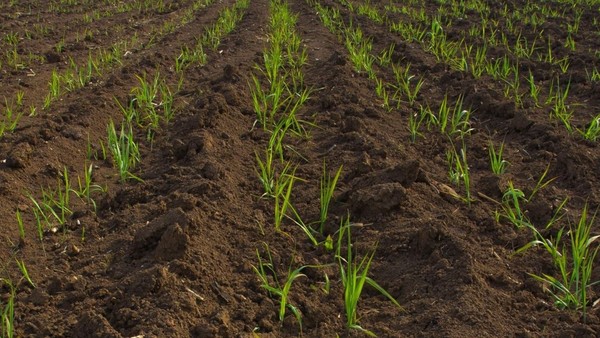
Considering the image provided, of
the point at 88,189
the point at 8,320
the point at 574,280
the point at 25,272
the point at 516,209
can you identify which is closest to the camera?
the point at 8,320

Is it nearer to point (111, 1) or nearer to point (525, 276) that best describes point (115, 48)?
point (525, 276)

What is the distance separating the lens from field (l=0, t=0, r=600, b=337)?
91.0 inches

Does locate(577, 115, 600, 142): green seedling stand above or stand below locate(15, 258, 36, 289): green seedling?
below

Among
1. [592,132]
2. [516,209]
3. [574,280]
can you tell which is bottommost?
[592,132]

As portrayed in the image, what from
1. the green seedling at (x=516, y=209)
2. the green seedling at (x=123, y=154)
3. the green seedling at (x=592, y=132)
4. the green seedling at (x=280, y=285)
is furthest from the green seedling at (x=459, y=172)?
the green seedling at (x=123, y=154)

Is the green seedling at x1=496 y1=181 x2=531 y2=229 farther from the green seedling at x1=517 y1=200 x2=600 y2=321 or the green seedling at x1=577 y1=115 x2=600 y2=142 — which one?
the green seedling at x1=577 y1=115 x2=600 y2=142

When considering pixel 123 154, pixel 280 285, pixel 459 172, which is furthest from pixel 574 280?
pixel 123 154

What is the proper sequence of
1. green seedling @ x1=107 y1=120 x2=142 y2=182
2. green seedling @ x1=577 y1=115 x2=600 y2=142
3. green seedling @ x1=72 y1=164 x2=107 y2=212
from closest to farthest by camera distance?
green seedling @ x1=72 y1=164 x2=107 y2=212 → green seedling @ x1=107 y1=120 x2=142 y2=182 → green seedling @ x1=577 y1=115 x2=600 y2=142

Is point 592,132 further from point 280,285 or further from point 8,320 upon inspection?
point 8,320

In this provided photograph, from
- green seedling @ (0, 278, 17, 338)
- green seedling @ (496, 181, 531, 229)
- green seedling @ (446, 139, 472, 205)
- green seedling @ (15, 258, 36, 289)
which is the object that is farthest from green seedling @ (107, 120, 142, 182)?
green seedling @ (496, 181, 531, 229)

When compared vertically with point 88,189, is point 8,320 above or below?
above

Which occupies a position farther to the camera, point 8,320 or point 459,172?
point 459,172

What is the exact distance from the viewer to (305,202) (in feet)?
10.8

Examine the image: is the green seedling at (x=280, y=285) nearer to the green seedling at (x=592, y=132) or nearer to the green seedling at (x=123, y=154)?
the green seedling at (x=123, y=154)
